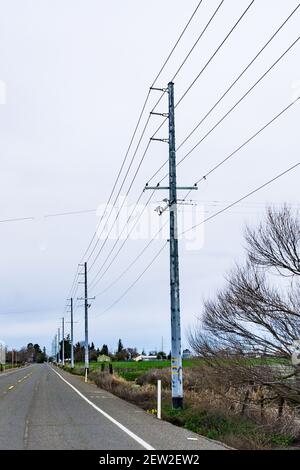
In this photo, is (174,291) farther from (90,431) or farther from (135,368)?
(135,368)

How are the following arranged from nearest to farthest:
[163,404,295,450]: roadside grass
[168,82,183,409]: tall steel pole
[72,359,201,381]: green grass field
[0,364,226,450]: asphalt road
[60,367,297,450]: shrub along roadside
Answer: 1. [0,364,226,450]: asphalt road
2. [163,404,295,450]: roadside grass
3. [60,367,297,450]: shrub along roadside
4. [168,82,183,409]: tall steel pole
5. [72,359,201,381]: green grass field

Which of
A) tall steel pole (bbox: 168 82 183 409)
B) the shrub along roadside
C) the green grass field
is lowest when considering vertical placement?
the green grass field

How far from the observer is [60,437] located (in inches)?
510

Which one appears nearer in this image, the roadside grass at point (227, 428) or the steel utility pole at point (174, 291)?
the roadside grass at point (227, 428)

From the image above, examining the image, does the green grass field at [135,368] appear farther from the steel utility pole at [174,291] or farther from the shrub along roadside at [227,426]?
the steel utility pole at [174,291]

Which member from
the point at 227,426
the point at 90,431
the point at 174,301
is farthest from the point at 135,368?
the point at 90,431

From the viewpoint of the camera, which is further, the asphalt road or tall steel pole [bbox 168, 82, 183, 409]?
tall steel pole [bbox 168, 82, 183, 409]

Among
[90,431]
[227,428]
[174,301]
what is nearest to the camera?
[90,431]

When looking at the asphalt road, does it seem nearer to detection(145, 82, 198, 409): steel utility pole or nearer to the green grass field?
detection(145, 82, 198, 409): steel utility pole

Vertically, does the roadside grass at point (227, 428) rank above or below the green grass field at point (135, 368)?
above

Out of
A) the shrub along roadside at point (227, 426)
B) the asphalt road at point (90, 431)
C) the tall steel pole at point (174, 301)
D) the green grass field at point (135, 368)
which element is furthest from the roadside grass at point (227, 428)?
the green grass field at point (135, 368)

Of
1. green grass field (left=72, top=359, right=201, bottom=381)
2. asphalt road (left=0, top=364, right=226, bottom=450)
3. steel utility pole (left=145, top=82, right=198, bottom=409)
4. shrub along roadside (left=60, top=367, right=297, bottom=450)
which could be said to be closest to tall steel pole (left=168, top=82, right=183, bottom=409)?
steel utility pole (left=145, top=82, right=198, bottom=409)

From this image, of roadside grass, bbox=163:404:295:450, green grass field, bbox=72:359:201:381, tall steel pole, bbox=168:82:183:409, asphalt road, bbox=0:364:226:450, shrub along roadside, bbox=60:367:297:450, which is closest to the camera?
asphalt road, bbox=0:364:226:450

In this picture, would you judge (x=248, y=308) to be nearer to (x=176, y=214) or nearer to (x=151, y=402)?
(x=176, y=214)
